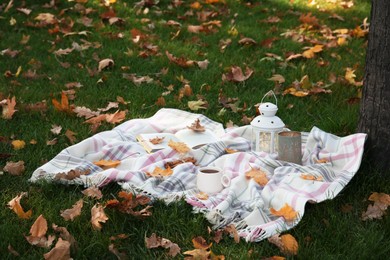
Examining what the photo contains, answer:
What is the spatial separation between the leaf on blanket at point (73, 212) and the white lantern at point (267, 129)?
1.16m

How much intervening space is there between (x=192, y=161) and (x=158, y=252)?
3.44 feet

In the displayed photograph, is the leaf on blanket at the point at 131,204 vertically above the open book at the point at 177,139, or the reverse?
the leaf on blanket at the point at 131,204

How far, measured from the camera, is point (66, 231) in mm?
2826

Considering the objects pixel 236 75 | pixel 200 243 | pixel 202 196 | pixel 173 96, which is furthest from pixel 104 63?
pixel 200 243

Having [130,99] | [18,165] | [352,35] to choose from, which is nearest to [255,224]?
[18,165]

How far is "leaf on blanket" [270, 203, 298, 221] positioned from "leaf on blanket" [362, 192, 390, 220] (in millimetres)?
333

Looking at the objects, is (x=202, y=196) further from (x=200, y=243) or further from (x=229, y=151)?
(x=229, y=151)

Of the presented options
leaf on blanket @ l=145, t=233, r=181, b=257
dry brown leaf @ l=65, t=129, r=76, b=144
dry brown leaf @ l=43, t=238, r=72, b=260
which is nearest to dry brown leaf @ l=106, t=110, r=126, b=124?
dry brown leaf @ l=65, t=129, r=76, b=144

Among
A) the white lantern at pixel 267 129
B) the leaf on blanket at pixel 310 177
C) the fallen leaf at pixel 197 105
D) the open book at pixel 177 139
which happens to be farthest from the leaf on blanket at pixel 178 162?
the fallen leaf at pixel 197 105

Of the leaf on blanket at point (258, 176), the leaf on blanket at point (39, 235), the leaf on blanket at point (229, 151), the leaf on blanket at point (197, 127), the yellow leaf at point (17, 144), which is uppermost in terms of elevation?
the leaf on blanket at point (39, 235)

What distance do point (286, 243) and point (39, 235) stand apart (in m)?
1.04

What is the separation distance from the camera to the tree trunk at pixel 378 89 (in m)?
3.45

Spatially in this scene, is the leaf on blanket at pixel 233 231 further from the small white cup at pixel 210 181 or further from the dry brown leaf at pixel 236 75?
the dry brown leaf at pixel 236 75

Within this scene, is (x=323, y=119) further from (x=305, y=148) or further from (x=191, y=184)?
(x=191, y=184)
